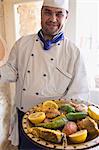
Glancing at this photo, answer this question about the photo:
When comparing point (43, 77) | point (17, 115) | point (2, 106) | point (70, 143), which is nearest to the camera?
point (70, 143)

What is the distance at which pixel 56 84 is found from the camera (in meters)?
1.09

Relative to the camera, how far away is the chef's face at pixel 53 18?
3.37ft

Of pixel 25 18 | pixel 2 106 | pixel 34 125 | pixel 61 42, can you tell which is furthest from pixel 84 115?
pixel 25 18

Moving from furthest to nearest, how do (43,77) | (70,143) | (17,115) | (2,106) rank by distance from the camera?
(2,106)
(17,115)
(43,77)
(70,143)

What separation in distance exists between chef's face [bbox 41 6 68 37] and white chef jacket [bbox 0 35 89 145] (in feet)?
0.27

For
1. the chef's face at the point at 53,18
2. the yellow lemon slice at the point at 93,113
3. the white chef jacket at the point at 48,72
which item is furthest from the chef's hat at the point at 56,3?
the yellow lemon slice at the point at 93,113

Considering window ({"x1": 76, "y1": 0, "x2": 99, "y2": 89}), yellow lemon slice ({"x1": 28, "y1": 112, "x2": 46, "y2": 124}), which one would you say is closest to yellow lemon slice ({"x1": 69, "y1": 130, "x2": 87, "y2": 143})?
yellow lemon slice ({"x1": 28, "y1": 112, "x2": 46, "y2": 124})

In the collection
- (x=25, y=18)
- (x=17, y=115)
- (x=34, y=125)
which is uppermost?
(x=25, y=18)

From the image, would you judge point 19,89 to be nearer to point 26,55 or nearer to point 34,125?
point 26,55

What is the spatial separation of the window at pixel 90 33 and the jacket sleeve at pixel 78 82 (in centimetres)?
40

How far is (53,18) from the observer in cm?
102

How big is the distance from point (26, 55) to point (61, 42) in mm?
164

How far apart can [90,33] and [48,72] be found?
549 mm

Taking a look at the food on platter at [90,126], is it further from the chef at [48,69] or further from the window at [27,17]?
the window at [27,17]
